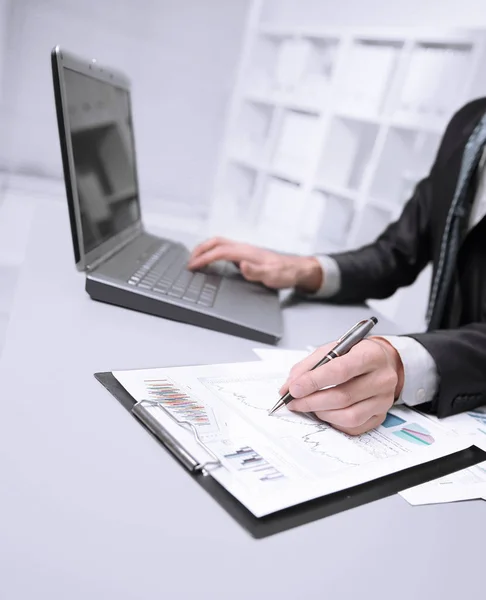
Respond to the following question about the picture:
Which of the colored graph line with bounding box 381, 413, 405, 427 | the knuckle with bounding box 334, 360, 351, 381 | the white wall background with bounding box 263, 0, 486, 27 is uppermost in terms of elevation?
the white wall background with bounding box 263, 0, 486, 27

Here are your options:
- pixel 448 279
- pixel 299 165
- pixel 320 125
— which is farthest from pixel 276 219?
pixel 448 279

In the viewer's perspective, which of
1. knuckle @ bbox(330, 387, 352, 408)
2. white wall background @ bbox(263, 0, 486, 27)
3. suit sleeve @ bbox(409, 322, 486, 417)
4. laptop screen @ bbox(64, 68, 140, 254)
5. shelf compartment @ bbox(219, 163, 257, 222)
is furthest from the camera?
shelf compartment @ bbox(219, 163, 257, 222)

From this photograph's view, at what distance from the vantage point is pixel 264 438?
1.77 ft

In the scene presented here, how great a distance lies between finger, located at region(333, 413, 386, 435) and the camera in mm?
590

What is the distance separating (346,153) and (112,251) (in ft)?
6.58

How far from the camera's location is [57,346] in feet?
2.10

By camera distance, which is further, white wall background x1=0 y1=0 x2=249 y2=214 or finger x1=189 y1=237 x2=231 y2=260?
white wall background x1=0 y1=0 x2=249 y2=214

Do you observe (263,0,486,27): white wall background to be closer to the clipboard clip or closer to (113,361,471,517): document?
(113,361,471,517): document

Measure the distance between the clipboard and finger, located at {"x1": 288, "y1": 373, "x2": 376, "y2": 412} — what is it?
0.08 metres

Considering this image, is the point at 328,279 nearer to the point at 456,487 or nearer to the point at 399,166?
the point at 456,487

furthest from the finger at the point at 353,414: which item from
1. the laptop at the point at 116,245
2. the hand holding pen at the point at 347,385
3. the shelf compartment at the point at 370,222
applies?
the shelf compartment at the point at 370,222

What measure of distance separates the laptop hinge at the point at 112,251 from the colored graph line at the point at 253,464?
42 cm

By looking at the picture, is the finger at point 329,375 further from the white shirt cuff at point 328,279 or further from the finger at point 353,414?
the white shirt cuff at point 328,279

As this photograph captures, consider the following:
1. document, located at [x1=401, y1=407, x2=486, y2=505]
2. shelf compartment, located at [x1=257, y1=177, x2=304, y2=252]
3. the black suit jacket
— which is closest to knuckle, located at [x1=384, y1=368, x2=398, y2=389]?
document, located at [x1=401, y1=407, x2=486, y2=505]
